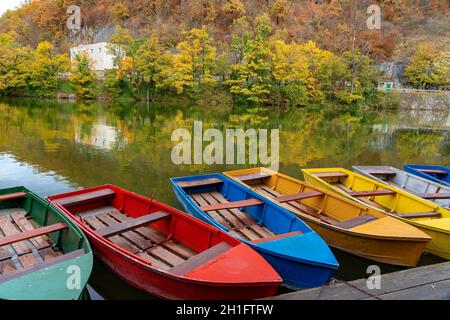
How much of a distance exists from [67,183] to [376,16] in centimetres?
6545

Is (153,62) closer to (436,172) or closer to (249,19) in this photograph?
(249,19)

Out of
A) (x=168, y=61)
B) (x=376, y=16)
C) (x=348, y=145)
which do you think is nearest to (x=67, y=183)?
(x=348, y=145)

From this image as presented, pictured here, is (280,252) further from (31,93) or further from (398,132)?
(31,93)

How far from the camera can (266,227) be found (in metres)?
7.45

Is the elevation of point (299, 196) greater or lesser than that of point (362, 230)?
greater

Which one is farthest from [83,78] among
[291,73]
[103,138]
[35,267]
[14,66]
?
[35,267]

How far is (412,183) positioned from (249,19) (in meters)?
64.7

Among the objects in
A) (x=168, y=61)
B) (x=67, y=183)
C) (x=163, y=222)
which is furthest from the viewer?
(x=168, y=61)

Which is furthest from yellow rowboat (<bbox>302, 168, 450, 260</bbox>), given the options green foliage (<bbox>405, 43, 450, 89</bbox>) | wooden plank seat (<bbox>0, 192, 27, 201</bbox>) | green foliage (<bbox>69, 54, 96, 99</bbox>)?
green foliage (<bbox>405, 43, 450, 89</bbox>)

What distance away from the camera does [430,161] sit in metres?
18.1

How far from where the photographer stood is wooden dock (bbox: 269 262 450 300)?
445 centimetres

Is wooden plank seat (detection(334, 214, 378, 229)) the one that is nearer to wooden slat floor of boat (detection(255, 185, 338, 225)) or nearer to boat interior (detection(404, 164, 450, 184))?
wooden slat floor of boat (detection(255, 185, 338, 225))

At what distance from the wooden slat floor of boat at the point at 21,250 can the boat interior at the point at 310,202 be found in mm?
4926

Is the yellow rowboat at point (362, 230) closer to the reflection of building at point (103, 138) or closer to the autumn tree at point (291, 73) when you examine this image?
the reflection of building at point (103, 138)
